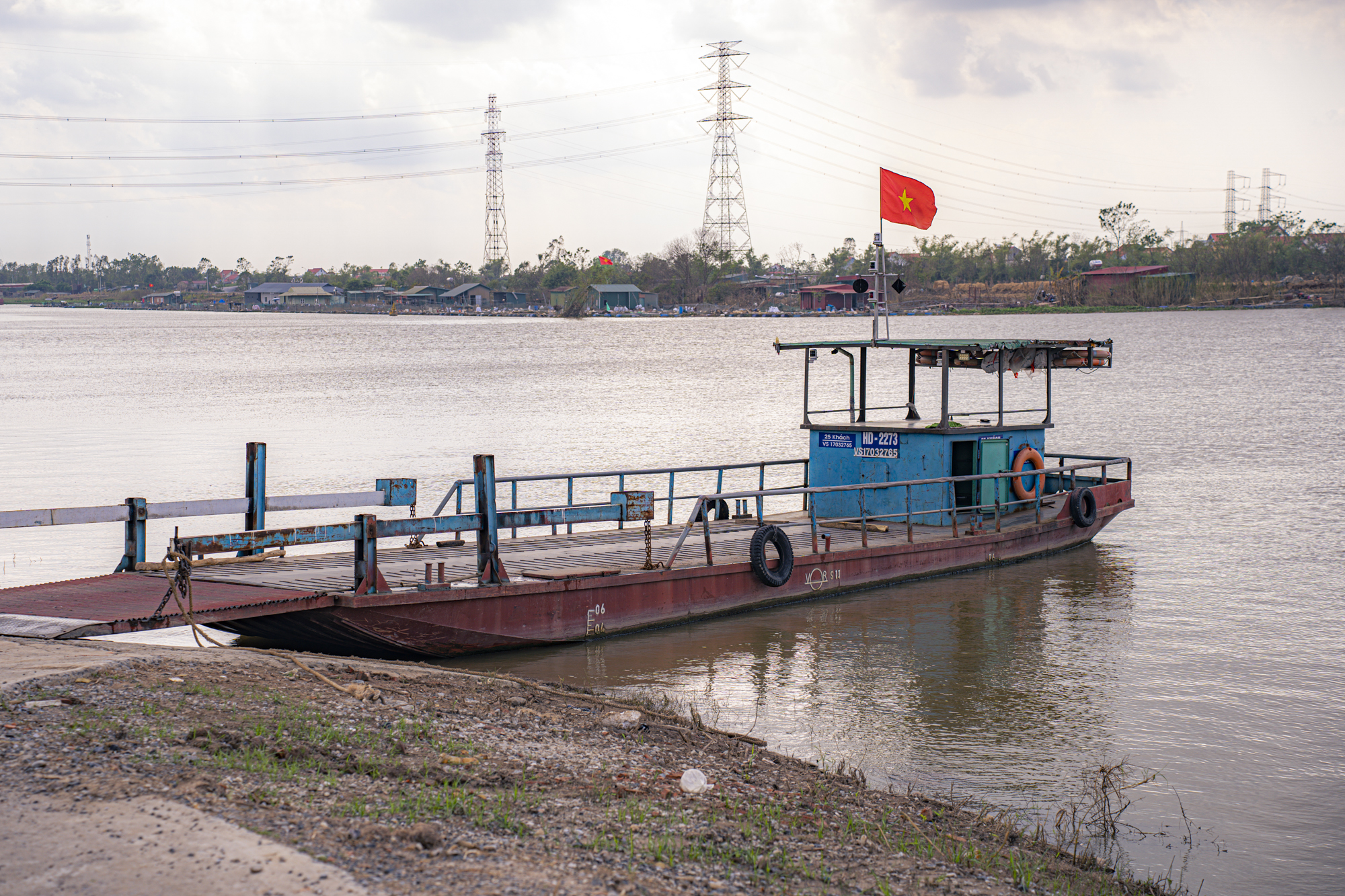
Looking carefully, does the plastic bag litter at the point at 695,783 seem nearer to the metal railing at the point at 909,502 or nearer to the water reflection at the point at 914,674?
the water reflection at the point at 914,674

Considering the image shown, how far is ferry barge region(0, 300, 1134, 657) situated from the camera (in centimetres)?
988

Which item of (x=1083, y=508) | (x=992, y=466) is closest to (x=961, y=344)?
(x=992, y=466)

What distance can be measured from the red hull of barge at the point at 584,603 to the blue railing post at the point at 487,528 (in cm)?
20

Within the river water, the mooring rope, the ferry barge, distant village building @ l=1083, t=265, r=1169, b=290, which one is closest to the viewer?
the mooring rope

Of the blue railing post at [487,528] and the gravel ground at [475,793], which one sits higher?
the blue railing post at [487,528]

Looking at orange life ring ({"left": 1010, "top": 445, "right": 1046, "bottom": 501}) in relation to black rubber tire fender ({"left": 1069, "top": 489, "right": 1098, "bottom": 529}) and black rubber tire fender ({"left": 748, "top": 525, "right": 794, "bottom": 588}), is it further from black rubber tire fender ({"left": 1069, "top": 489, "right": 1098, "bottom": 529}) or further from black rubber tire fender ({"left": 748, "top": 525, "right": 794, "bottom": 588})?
black rubber tire fender ({"left": 748, "top": 525, "right": 794, "bottom": 588})

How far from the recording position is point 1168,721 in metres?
10.4

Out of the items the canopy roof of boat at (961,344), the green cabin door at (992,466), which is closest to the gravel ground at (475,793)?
the canopy roof of boat at (961,344)

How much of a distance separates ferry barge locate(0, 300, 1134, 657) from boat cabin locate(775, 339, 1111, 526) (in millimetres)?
29

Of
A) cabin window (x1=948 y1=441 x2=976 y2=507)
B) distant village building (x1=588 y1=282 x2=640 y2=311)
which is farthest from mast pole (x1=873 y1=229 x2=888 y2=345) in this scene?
distant village building (x1=588 y1=282 x2=640 y2=311)

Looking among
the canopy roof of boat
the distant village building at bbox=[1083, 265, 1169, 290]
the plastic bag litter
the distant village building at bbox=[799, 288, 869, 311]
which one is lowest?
the plastic bag litter

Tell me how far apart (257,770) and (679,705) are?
460 cm

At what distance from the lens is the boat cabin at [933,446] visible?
16.1m

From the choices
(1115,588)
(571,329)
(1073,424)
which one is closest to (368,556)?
(1115,588)
